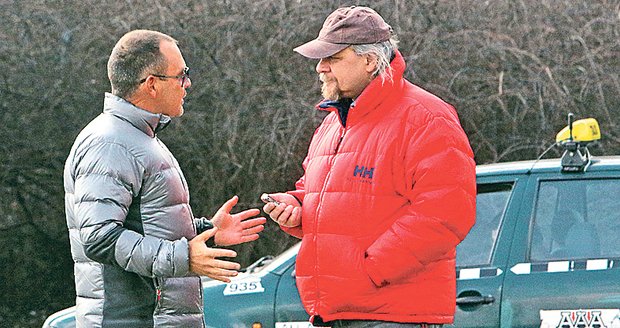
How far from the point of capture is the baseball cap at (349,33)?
400 centimetres

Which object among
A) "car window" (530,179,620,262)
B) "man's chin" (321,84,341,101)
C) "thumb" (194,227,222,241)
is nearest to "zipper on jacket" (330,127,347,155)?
"man's chin" (321,84,341,101)

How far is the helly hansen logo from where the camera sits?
12.6 feet

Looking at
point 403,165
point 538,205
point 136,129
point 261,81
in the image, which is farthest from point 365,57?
point 261,81

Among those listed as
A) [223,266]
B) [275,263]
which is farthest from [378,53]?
[275,263]

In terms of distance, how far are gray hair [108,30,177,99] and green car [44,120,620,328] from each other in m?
2.07

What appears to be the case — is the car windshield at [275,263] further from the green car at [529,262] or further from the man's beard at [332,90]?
the man's beard at [332,90]

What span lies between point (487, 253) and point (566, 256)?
37cm

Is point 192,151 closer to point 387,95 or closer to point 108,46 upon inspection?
point 108,46

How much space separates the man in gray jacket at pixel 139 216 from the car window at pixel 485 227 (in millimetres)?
1876

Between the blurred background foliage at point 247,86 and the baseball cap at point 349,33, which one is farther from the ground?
the baseball cap at point 349,33

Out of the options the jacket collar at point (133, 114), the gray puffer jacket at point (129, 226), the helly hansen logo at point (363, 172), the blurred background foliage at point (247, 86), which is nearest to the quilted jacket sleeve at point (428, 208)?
the helly hansen logo at point (363, 172)

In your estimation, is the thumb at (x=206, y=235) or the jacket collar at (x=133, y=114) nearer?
the thumb at (x=206, y=235)

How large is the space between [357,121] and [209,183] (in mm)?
5706

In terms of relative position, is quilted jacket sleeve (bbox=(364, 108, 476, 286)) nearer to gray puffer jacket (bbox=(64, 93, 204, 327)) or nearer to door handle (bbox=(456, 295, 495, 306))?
gray puffer jacket (bbox=(64, 93, 204, 327))
